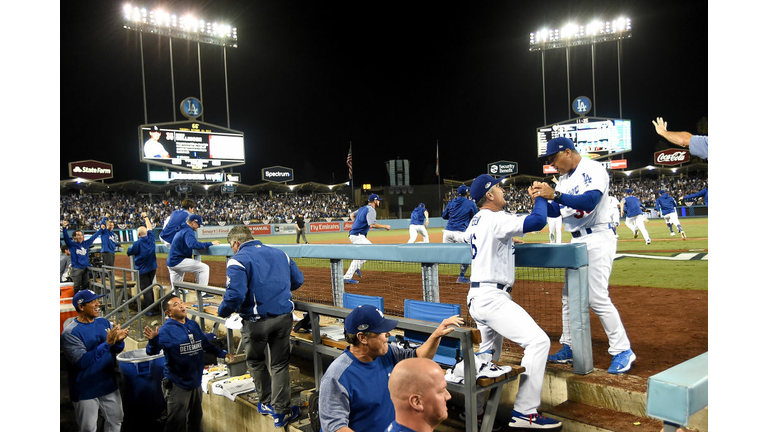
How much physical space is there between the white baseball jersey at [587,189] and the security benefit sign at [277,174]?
4886cm

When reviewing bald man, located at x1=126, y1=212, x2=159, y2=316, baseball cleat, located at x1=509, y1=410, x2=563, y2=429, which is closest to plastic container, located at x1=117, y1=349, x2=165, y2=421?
bald man, located at x1=126, y1=212, x2=159, y2=316

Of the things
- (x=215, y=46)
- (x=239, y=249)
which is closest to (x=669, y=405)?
(x=239, y=249)

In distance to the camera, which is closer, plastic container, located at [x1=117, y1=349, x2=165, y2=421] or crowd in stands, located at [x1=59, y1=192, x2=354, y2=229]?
plastic container, located at [x1=117, y1=349, x2=165, y2=421]

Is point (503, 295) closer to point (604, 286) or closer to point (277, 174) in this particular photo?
point (604, 286)

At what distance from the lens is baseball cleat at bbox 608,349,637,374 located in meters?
3.59

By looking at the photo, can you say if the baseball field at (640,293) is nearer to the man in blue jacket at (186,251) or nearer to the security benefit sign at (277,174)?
the man in blue jacket at (186,251)

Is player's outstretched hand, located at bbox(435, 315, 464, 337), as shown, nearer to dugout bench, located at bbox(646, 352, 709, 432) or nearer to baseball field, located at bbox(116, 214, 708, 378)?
baseball field, located at bbox(116, 214, 708, 378)

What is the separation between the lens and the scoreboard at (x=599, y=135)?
1350 inches

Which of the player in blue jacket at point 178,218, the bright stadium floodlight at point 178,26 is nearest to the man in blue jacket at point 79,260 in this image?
the player in blue jacket at point 178,218

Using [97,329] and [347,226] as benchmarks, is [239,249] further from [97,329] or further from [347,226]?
[347,226]

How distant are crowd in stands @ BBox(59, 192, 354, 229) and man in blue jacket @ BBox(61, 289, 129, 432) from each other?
3474cm

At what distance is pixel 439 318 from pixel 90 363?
412 cm

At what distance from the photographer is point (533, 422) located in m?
3.18

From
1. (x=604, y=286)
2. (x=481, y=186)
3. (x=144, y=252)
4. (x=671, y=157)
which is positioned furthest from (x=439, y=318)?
(x=671, y=157)
